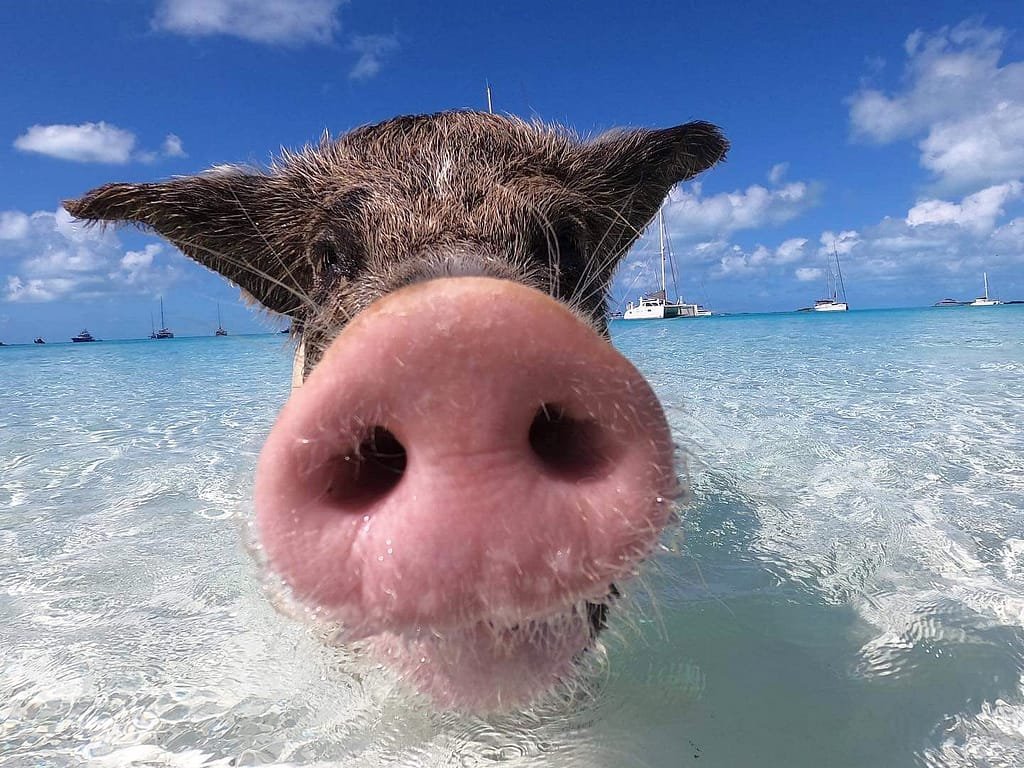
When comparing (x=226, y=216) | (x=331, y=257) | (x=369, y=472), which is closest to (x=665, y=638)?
(x=369, y=472)

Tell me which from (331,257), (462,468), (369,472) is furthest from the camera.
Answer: (331,257)

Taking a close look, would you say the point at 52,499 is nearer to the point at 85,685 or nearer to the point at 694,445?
the point at 85,685

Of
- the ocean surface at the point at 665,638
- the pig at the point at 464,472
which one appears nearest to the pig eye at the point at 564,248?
the ocean surface at the point at 665,638

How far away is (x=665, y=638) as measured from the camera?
8.10 feet

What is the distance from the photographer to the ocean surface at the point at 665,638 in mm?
2002

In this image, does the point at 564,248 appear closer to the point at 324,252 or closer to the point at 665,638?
the point at 324,252

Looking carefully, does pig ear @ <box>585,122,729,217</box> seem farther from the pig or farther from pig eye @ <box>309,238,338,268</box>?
the pig

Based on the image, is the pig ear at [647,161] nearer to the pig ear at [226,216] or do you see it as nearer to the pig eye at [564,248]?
the pig eye at [564,248]

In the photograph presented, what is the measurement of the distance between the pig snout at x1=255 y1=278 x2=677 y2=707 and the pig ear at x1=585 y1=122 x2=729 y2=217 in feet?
6.32

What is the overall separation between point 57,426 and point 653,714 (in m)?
8.60

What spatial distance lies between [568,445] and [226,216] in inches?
84.0

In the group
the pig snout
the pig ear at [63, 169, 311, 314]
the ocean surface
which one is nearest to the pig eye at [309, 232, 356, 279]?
the pig ear at [63, 169, 311, 314]

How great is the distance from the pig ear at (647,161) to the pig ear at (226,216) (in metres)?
1.28

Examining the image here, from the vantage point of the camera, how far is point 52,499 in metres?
5.01
